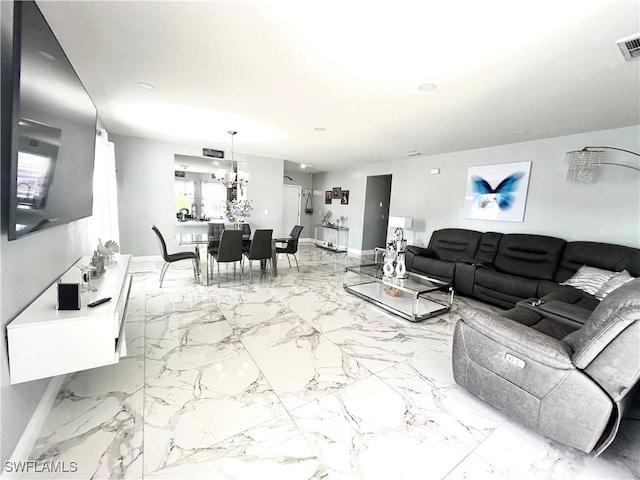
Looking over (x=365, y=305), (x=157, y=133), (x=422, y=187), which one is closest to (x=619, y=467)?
(x=365, y=305)

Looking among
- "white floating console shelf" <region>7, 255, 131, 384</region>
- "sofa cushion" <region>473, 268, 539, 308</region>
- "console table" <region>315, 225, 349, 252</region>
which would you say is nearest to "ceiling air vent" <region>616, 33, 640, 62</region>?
"sofa cushion" <region>473, 268, 539, 308</region>

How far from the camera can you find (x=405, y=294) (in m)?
4.07

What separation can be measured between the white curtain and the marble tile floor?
6.20 feet

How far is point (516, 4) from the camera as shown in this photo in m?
1.42

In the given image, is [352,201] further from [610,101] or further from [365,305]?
[610,101]

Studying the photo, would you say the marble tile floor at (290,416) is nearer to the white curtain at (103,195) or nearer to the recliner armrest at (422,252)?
the white curtain at (103,195)

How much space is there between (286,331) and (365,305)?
4.25 feet

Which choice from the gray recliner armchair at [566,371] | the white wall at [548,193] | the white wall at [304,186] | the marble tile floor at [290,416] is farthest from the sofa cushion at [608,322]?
the white wall at [304,186]

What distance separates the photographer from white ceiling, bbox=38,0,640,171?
5.11ft

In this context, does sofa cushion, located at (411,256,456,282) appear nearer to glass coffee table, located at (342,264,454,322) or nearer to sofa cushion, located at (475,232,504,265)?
glass coffee table, located at (342,264,454,322)

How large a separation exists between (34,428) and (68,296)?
2.43 ft

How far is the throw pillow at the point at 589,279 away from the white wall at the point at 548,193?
694 millimetres

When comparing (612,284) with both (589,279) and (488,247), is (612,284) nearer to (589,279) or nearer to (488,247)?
(589,279)

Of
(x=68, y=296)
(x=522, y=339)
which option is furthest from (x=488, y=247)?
(x=68, y=296)
